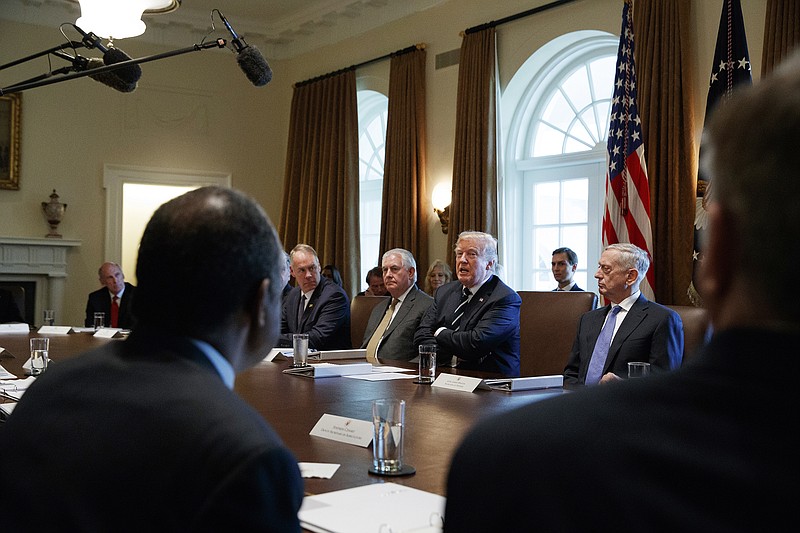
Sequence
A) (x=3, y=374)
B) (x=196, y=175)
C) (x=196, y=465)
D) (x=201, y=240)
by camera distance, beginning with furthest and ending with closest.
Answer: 1. (x=196, y=175)
2. (x=3, y=374)
3. (x=201, y=240)
4. (x=196, y=465)

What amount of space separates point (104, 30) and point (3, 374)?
64.9 inches

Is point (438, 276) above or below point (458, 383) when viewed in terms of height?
above

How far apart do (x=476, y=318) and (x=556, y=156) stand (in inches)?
130

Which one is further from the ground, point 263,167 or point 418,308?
point 263,167

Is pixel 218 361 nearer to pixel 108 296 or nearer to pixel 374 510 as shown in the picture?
pixel 374 510

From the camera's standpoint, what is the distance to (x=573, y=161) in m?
7.43

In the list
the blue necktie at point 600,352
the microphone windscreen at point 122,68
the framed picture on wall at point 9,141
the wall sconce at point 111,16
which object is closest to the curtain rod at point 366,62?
the framed picture on wall at point 9,141

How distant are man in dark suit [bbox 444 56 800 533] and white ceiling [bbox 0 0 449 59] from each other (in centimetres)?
801

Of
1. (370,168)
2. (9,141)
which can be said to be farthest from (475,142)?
(9,141)

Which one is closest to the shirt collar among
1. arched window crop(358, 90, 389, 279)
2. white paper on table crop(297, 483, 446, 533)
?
white paper on table crop(297, 483, 446, 533)

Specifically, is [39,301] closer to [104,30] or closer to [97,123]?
[97,123]

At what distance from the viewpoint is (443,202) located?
8.05 meters

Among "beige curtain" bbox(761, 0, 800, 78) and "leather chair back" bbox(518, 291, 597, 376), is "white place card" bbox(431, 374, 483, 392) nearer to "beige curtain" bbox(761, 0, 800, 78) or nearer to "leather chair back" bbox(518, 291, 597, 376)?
"leather chair back" bbox(518, 291, 597, 376)

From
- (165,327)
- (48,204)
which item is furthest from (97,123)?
(165,327)
